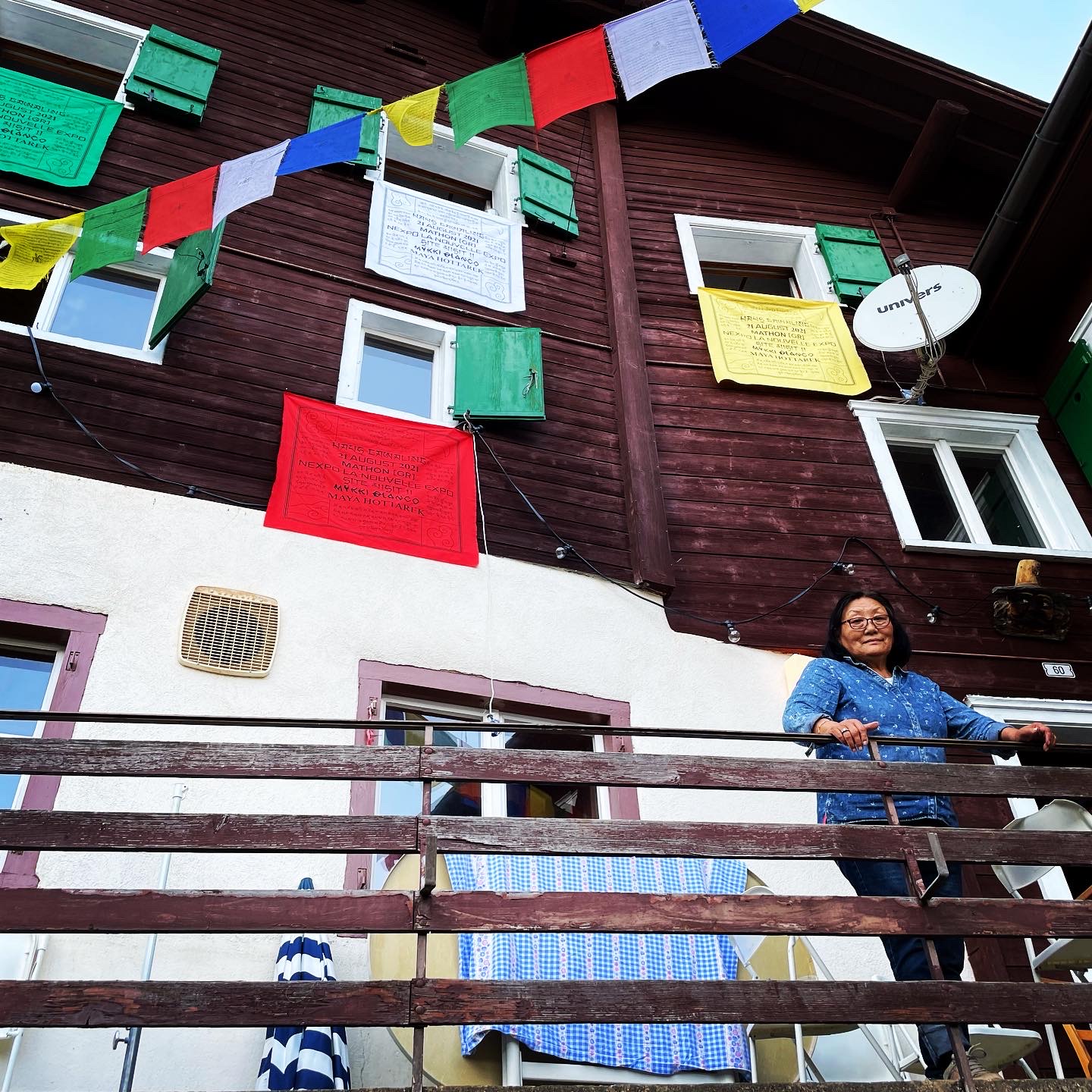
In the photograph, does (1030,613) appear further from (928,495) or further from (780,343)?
(780,343)

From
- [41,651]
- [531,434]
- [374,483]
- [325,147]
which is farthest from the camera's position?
[531,434]

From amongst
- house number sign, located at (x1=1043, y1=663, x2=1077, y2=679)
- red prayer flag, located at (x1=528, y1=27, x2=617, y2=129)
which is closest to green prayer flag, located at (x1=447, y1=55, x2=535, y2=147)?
Answer: red prayer flag, located at (x1=528, y1=27, x2=617, y2=129)

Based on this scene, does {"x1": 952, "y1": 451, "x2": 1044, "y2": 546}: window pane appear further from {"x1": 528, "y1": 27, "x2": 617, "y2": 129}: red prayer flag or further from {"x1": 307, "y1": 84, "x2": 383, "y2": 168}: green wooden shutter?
{"x1": 307, "y1": 84, "x2": 383, "y2": 168}: green wooden shutter

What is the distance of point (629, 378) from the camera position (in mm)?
8406

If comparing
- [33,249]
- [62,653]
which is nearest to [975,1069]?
[62,653]

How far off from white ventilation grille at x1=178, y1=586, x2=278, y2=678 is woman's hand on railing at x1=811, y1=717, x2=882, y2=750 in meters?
2.90

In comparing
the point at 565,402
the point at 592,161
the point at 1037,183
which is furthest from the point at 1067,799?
the point at 592,161

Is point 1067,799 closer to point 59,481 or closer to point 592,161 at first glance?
point 59,481

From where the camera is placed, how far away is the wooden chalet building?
5.57 m

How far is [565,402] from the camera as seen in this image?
8172 millimetres

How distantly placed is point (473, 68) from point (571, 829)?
8.56 meters

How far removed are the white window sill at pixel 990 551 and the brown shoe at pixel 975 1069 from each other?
479 cm

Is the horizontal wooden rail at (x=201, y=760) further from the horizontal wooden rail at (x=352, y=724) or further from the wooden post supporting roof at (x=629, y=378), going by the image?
the wooden post supporting roof at (x=629, y=378)

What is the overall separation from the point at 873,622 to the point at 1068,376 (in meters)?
5.59
